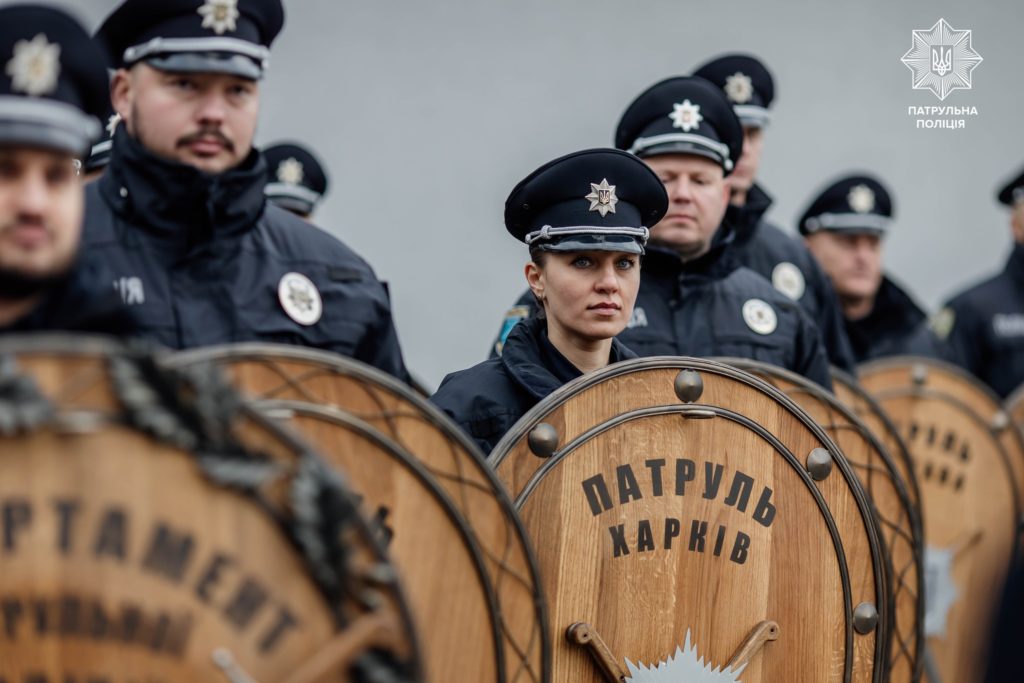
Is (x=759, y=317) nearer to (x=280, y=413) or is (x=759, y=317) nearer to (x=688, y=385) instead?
(x=688, y=385)

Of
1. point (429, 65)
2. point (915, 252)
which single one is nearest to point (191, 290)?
point (429, 65)

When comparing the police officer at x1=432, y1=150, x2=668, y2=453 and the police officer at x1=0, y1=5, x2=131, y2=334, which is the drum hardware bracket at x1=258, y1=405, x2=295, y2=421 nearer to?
the police officer at x1=0, y1=5, x2=131, y2=334

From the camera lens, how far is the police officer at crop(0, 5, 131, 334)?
3178mm

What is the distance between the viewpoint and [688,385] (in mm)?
4555

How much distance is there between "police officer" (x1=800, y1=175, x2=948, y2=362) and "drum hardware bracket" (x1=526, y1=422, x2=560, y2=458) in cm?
404

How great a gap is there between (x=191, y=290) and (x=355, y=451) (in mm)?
717

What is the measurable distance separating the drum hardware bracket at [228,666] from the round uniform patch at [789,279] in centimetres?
423

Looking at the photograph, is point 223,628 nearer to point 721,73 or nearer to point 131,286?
point 131,286

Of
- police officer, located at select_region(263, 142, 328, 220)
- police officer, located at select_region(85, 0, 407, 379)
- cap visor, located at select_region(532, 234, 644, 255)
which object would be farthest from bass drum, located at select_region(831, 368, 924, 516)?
police officer, located at select_region(85, 0, 407, 379)

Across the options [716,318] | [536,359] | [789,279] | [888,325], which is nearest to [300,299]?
[536,359]

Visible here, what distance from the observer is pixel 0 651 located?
2949mm

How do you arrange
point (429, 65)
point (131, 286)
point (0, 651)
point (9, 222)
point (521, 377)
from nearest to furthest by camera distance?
1. point (0, 651)
2. point (9, 222)
3. point (131, 286)
4. point (521, 377)
5. point (429, 65)

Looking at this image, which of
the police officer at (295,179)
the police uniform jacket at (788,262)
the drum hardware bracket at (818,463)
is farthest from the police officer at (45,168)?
the police officer at (295,179)
